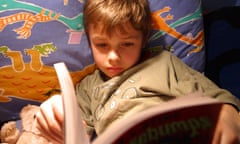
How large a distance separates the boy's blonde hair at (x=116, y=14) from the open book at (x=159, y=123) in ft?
1.00

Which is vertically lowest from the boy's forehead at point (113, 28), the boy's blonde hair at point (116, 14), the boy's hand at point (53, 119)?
the boy's hand at point (53, 119)

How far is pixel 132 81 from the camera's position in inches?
34.6

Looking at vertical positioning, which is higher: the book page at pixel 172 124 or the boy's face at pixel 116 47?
the boy's face at pixel 116 47

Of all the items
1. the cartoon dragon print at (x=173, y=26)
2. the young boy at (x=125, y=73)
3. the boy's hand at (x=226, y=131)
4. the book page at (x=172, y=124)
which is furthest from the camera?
the cartoon dragon print at (x=173, y=26)

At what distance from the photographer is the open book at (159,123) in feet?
1.61

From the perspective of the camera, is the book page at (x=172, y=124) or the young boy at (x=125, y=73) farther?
the young boy at (x=125, y=73)

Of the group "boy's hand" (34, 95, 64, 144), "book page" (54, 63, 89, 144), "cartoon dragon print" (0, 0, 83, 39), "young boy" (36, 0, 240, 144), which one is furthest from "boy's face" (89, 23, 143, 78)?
"book page" (54, 63, 89, 144)

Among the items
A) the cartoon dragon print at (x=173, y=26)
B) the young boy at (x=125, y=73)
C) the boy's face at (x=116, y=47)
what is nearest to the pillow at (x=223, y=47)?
the cartoon dragon print at (x=173, y=26)

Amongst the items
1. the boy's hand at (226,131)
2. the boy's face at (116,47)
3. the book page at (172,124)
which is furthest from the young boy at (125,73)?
the book page at (172,124)

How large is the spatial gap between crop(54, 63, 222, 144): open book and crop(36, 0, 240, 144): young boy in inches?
9.5

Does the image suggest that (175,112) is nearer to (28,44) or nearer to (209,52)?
(28,44)

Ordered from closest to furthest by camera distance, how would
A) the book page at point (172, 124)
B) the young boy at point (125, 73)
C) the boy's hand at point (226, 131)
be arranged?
1. the book page at point (172, 124)
2. the boy's hand at point (226, 131)
3. the young boy at point (125, 73)

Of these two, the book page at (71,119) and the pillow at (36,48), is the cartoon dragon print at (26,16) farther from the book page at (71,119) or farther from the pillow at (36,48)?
the book page at (71,119)

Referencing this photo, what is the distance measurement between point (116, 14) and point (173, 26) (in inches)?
9.1
